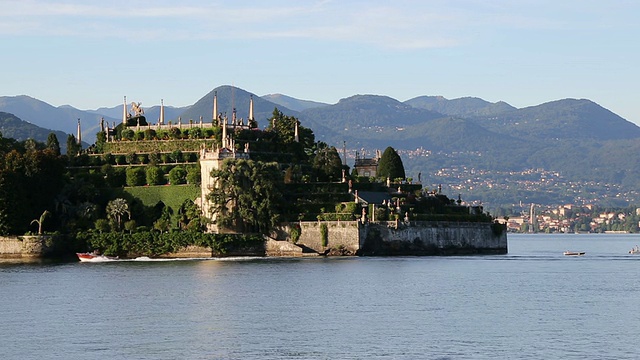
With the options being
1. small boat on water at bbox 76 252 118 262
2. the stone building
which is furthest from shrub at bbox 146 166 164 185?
the stone building

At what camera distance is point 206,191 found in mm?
134375

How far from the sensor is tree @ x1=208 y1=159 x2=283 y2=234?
5089 inches

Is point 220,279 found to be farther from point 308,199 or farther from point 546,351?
point 546,351

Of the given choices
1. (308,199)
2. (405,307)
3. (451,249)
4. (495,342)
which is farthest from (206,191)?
(495,342)

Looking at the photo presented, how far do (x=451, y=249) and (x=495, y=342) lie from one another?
75048 mm

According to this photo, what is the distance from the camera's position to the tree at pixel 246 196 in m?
129

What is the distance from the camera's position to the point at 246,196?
129 m

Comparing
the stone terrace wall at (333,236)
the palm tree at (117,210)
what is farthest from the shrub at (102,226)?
the stone terrace wall at (333,236)

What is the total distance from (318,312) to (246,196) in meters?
52.7

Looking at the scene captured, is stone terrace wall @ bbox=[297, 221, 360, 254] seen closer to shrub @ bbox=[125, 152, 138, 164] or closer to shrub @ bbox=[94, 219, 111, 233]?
shrub @ bbox=[94, 219, 111, 233]

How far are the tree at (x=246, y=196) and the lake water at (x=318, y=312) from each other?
37.4 ft

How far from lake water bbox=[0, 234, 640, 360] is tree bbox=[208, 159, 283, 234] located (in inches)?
448

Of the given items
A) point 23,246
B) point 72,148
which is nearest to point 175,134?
point 72,148

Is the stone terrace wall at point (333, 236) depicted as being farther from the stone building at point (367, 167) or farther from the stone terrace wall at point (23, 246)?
the stone building at point (367, 167)
